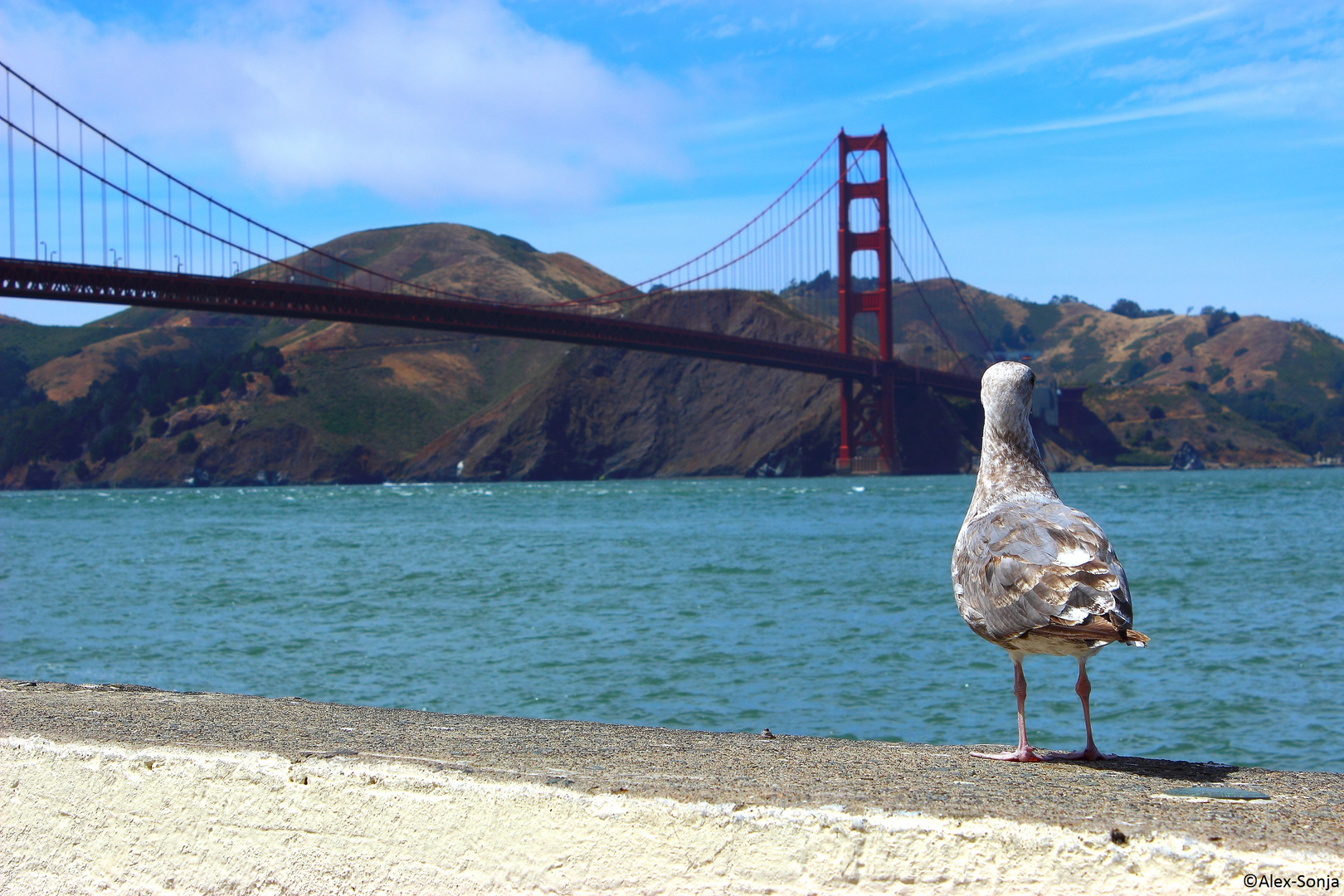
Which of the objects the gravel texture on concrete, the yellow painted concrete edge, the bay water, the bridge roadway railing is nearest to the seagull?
the gravel texture on concrete

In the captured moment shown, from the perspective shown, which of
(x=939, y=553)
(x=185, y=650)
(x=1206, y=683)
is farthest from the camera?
(x=939, y=553)

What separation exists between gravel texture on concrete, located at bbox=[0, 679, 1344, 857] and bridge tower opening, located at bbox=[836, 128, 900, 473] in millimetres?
64976

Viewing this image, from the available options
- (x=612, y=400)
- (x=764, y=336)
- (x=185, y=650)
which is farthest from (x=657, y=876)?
(x=612, y=400)

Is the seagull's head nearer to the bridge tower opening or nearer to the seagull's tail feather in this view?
the seagull's tail feather

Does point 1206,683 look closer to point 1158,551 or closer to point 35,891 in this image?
point 35,891

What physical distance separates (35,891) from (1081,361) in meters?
176

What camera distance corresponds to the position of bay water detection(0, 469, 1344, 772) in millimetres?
9508

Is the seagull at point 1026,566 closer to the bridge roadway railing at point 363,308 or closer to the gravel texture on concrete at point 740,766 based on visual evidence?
the gravel texture on concrete at point 740,766

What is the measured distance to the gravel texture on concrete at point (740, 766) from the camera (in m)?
2.09

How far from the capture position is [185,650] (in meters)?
13.7

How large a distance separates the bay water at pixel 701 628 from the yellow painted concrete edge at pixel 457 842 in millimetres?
6492

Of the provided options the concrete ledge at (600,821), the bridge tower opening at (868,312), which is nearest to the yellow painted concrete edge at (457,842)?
the concrete ledge at (600,821)

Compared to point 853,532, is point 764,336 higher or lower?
higher

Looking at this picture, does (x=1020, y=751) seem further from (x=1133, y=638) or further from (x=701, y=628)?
(x=701, y=628)
